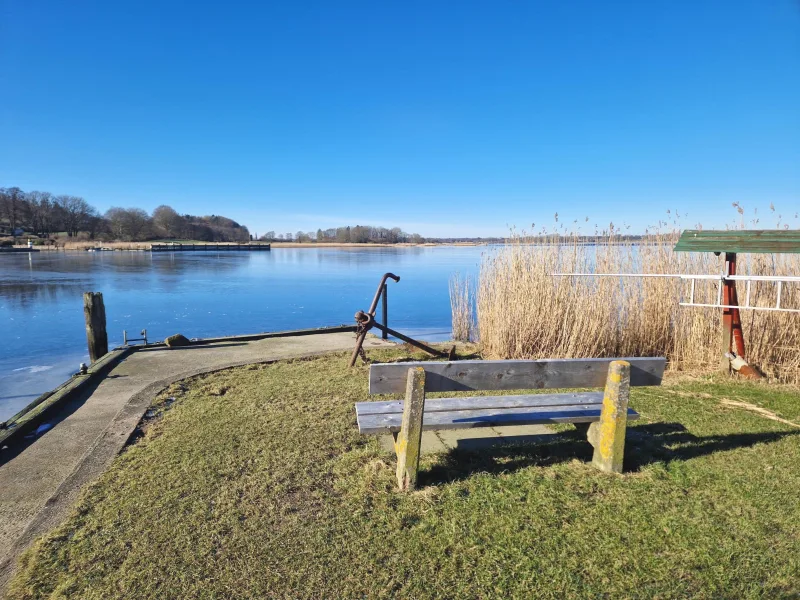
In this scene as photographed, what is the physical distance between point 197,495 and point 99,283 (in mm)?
22437

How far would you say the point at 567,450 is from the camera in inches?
134

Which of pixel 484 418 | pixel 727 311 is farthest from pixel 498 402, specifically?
pixel 727 311

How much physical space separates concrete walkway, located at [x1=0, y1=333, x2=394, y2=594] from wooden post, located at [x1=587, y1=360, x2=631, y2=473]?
3176 millimetres

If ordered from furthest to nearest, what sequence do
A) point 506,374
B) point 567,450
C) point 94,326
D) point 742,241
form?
point 94,326 < point 742,241 < point 567,450 < point 506,374

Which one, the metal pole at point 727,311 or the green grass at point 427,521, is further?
the metal pole at point 727,311

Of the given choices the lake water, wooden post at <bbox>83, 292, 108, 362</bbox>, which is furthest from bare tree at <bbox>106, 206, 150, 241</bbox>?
wooden post at <bbox>83, 292, 108, 362</bbox>

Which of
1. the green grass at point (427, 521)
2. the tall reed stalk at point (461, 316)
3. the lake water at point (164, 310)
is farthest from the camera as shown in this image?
the tall reed stalk at point (461, 316)

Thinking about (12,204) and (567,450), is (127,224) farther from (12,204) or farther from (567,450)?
(567,450)

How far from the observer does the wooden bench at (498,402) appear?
8.87ft

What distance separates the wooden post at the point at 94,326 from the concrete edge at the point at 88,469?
8.24 ft

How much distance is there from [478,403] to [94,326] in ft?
20.6

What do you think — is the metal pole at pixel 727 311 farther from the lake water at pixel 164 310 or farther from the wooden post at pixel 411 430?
the wooden post at pixel 411 430

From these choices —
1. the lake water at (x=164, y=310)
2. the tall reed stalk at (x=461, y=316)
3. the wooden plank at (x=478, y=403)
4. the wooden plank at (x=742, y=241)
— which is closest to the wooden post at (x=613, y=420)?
the wooden plank at (x=478, y=403)

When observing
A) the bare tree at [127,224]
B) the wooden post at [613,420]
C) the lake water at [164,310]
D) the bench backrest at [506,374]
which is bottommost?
the lake water at [164,310]
